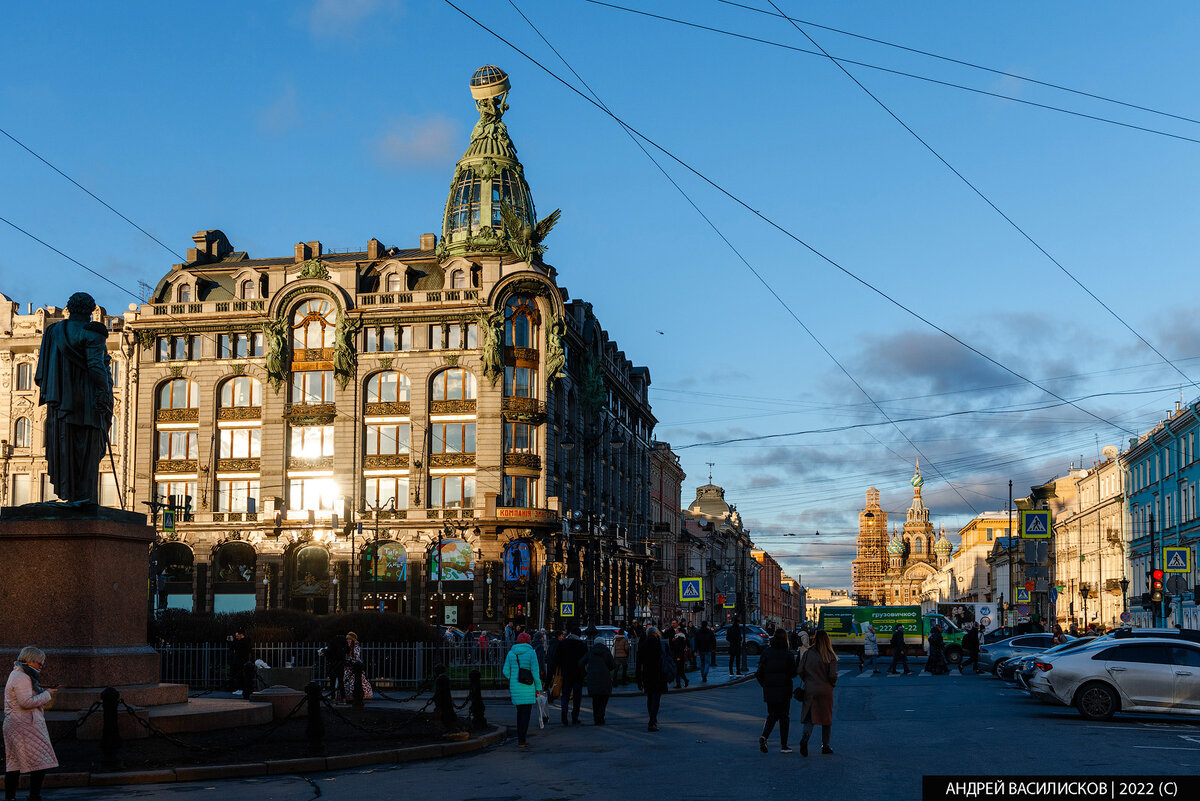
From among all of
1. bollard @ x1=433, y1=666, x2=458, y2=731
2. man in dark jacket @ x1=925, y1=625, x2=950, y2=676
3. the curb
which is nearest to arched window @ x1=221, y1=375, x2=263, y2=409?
man in dark jacket @ x1=925, y1=625, x2=950, y2=676

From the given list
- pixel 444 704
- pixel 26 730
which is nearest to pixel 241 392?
pixel 444 704

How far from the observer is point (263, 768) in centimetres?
1570

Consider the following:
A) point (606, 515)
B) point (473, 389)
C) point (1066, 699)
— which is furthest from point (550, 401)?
point (1066, 699)

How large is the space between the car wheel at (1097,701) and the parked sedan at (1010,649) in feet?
56.1

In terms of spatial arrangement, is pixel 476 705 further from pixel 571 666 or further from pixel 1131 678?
pixel 1131 678

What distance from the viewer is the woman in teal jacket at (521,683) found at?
1956 centimetres

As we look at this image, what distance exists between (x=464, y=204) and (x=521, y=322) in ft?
30.0

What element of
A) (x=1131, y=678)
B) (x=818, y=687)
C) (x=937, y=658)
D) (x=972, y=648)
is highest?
(x=818, y=687)

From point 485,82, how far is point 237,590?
3129cm

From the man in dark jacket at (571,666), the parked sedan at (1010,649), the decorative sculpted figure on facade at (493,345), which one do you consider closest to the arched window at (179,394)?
the decorative sculpted figure on facade at (493,345)

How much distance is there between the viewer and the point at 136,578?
17812mm

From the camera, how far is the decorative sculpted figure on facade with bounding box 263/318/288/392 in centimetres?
6669

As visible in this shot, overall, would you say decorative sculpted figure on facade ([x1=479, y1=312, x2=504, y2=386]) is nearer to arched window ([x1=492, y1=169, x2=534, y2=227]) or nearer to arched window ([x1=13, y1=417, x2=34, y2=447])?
arched window ([x1=492, y1=169, x2=534, y2=227])

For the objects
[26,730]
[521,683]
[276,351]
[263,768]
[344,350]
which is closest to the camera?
[26,730]
